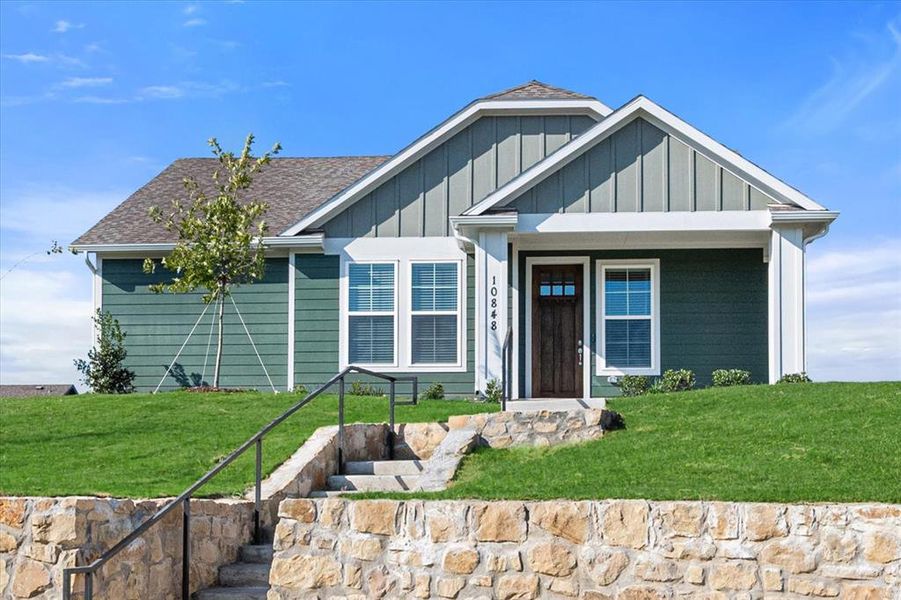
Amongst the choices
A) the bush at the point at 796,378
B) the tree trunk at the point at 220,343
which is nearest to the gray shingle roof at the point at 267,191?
the tree trunk at the point at 220,343

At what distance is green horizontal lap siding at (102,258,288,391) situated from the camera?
1869cm

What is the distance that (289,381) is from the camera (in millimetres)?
18500

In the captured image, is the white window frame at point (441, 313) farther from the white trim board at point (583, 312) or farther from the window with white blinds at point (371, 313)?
the white trim board at point (583, 312)

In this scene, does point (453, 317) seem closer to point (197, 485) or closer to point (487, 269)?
point (487, 269)

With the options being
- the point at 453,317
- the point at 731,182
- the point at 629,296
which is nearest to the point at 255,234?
the point at 453,317

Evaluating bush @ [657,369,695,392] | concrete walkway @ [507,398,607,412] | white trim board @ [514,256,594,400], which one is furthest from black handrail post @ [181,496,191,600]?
bush @ [657,369,695,392]

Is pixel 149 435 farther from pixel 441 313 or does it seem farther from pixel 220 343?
pixel 441 313

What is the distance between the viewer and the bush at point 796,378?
1555 cm

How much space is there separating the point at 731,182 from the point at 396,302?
584cm

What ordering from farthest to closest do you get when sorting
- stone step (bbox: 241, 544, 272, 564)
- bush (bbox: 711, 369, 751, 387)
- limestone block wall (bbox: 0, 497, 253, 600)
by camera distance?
1. bush (bbox: 711, 369, 751, 387)
2. stone step (bbox: 241, 544, 272, 564)
3. limestone block wall (bbox: 0, 497, 253, 600)

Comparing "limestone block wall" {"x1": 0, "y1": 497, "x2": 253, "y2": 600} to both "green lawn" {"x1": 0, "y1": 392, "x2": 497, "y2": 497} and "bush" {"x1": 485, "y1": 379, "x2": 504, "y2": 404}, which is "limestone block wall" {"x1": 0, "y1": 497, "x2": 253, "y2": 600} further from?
"bush" {"x1": 485, "y1": 379, "x2": 504, "y2": 404}

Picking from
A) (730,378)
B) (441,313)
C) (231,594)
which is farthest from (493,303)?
(231,594)

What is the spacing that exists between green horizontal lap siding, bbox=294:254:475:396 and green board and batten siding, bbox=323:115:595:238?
664mm

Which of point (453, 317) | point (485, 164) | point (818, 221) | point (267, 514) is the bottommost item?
point (267, 514)
